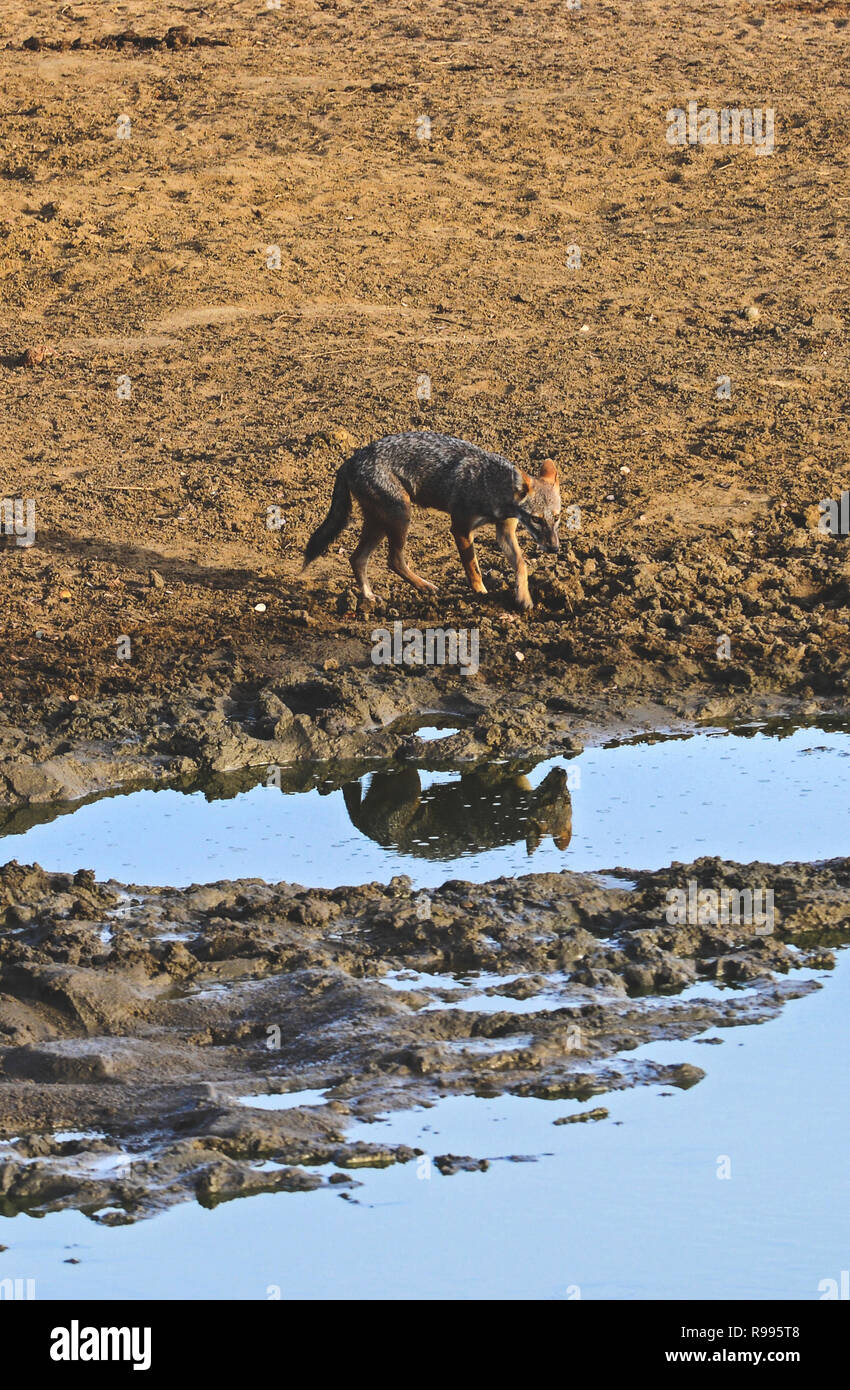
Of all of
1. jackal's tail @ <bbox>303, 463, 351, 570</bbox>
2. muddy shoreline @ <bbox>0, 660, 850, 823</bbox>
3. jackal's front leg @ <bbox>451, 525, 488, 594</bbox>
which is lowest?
muddy shoreline @ <bbox>0, 660, 850, 823</bbox>

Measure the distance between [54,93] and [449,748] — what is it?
39.1 feet

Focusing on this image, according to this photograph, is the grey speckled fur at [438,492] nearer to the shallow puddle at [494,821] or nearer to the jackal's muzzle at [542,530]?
the jackal's muzzle at [542,530]

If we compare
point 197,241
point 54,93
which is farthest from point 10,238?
point 54,93

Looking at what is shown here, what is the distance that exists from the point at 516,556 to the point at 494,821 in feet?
8.19

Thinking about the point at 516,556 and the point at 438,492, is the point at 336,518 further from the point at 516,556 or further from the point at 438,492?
the point at 516,556

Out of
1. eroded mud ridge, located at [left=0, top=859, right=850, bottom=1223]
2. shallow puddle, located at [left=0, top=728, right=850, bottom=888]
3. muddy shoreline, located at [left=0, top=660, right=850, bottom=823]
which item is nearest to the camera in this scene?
eroded mud ridge, located at [left=0, top=859, right=850, bottom=1223]

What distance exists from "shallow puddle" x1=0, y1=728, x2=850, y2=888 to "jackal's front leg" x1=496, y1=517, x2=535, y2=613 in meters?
1.54

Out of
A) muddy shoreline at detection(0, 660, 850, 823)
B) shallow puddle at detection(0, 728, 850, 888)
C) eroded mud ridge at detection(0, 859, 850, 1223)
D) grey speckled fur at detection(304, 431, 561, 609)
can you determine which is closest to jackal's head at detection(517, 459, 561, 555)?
grey speckled fur at detection(304, 431, 561, 609)

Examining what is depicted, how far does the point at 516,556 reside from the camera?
10.9 m

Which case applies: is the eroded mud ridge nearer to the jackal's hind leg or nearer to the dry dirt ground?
the dry dirt ground

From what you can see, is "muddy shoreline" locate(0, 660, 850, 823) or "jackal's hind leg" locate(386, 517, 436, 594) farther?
"jackal's hind leg" locate(386, 517, 436, 594)

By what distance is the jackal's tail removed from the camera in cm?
1079

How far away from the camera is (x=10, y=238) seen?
15961 mm

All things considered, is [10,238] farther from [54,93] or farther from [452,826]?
[452,826]
